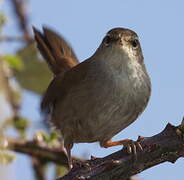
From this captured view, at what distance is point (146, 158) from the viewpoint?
6.78ft

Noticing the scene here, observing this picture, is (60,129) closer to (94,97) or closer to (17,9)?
(94,97)

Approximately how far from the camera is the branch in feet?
6.55

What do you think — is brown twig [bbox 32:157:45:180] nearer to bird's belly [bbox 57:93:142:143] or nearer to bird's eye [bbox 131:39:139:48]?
bird's belly [bbox 57:93:142:143]

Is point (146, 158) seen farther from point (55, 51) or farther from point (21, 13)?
point (55, 51)

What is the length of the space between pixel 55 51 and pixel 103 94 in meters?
1.52

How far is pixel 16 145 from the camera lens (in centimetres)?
328

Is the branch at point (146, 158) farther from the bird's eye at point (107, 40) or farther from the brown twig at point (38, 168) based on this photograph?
the bird's eye at point (107, 40)

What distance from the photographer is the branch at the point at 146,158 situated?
78.6 inches

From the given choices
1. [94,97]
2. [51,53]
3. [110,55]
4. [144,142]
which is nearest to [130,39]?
[110,55]

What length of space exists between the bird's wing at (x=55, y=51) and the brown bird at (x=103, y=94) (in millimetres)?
634

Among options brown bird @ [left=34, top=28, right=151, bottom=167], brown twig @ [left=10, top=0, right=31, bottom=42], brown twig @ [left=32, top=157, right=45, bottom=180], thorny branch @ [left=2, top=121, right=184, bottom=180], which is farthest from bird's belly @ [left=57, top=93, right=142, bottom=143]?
thorny branch @ [left=2, top=121, right=184, bottom=180]

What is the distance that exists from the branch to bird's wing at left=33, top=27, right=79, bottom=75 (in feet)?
9.27

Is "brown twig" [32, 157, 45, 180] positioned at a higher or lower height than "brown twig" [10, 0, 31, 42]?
lower

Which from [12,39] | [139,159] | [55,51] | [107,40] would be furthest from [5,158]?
[55,51]
